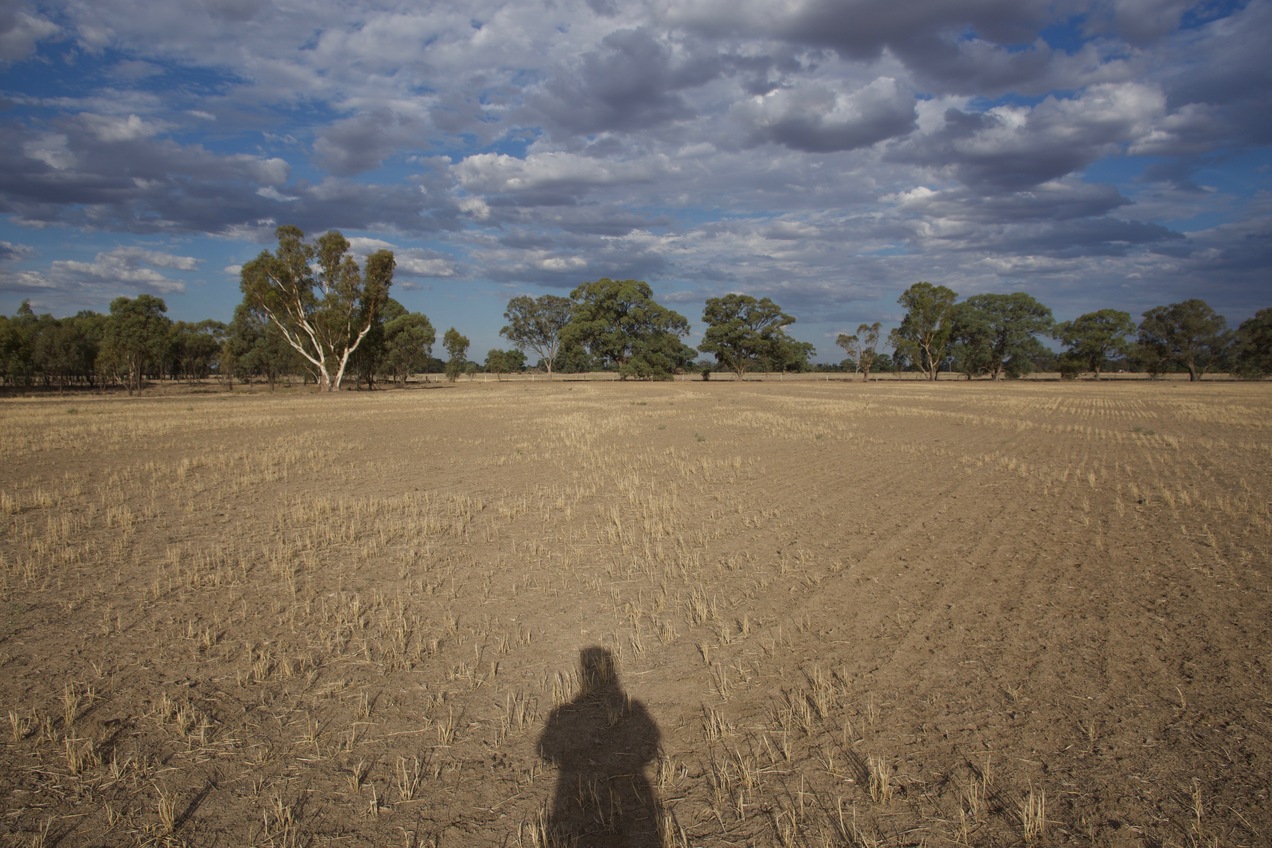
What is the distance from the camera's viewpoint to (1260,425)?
2603 centimetres

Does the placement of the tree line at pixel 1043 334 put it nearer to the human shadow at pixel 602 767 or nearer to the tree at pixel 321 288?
the tree at pixel 321 288

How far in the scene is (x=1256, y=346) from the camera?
9069 centimetres

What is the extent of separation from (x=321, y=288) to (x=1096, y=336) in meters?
116

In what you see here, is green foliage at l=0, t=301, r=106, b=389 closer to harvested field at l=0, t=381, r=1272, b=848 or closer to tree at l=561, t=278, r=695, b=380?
tree at l=561, t=278, r=695, b=380

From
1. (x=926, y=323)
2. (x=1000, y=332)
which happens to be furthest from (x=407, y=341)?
(x=1000, y=332)

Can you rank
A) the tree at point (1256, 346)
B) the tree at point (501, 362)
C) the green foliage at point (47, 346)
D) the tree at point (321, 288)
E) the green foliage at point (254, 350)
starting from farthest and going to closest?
1. the tree at point (501, 362)
2. the tree at point (1256, 346)
3. the green foliage at point (254, 350)
4. the green foliage at point (47, 346)
5. the tree at point (321, 288)

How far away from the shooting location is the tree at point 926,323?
103 m

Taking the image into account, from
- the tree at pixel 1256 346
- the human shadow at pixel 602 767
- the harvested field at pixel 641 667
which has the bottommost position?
the human shadow at pixel 602 767

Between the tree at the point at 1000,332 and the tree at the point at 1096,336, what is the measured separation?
Answer: 518 cm

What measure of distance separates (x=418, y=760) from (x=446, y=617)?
8.62 feet

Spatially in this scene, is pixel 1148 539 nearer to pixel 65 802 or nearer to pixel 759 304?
pixel 65 802

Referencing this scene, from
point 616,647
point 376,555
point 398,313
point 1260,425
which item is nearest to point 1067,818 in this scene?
point 616,647

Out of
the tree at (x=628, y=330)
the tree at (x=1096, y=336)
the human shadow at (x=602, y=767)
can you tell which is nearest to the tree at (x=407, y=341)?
the tree at (x=628, y=330)

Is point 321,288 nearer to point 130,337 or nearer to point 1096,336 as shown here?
point 130,337
